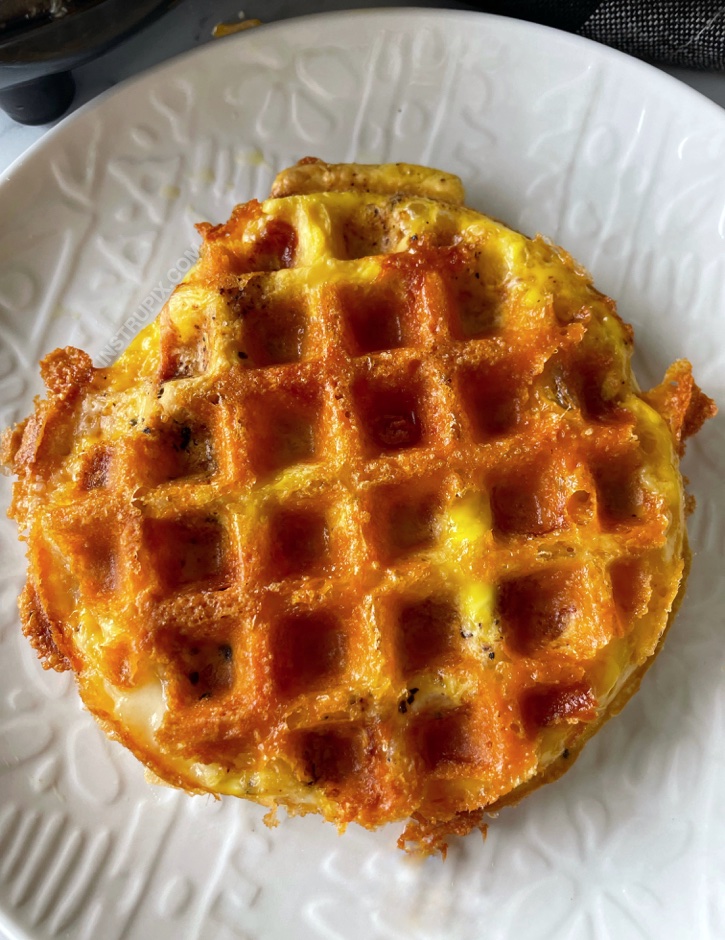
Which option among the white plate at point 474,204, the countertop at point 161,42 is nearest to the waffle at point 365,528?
the white plate at point 474,204

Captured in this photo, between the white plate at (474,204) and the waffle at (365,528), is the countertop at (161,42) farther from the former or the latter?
the waffle at (365,528)

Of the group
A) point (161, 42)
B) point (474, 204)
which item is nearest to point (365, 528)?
point (474, 204)

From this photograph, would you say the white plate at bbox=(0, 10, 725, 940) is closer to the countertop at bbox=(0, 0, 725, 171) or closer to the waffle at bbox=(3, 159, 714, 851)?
the waffle at bbox=(3, 159, 714, 851)

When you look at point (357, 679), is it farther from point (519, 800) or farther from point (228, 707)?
point (519, 800)

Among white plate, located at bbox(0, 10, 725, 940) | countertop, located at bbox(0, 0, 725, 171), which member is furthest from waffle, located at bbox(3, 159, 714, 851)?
countertop, located at bbox(0, 0, 725, 171)

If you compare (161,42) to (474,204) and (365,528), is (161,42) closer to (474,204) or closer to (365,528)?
(474,204)

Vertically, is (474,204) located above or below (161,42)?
below

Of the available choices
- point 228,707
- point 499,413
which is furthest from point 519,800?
point 499,413
